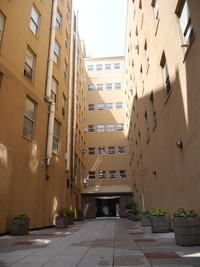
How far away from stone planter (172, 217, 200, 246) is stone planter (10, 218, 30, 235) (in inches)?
293

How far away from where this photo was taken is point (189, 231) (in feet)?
21.2

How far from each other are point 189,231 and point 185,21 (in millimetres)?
7287

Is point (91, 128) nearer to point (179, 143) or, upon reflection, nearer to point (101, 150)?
point (101, 150)

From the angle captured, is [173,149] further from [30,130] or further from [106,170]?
[106,170]

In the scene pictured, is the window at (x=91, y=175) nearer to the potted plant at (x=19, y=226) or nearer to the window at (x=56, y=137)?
the window at (x=56, y=137)

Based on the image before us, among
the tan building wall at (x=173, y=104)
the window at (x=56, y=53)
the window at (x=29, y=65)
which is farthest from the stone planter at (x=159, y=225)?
the window at (x=56, y=53)

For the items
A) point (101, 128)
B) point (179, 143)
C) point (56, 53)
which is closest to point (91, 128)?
point (101, 128)

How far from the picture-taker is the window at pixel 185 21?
26.3ft

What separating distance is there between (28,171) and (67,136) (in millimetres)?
8282

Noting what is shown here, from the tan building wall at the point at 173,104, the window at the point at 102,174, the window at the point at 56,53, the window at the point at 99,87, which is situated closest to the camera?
the tan building wall at the point at 173,104

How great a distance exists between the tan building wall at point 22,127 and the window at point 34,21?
0.79ft

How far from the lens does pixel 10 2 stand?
13.3 metres

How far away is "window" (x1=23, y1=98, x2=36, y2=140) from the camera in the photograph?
46.6 feet

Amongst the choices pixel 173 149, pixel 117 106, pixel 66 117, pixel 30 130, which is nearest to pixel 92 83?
pixel 117 106
